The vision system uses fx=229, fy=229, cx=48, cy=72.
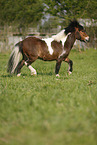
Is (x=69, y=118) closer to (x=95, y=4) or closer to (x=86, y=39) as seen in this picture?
(x=86, y=39)

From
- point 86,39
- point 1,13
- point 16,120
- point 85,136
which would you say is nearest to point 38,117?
point 16,120

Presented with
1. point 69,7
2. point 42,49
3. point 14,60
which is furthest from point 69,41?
point 69,7

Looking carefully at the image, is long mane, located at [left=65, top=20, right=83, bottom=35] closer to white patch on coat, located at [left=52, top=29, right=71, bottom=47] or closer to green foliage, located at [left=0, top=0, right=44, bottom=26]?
white patch on coat, located at [left=52, top=29, right=71, bottom=47]

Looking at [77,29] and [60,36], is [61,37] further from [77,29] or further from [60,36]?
[77,29]

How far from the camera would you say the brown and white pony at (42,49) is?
7.12 m

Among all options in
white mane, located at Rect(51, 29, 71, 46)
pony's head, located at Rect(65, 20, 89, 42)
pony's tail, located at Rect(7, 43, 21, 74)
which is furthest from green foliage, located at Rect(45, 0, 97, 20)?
pony's tail, located at Rect(7, 43, 21, 74)

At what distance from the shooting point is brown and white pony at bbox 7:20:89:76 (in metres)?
7.12

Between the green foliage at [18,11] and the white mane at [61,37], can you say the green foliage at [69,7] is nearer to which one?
the green foliage at [18,11]

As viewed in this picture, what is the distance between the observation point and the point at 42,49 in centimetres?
A: 723

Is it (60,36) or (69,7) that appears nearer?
(60,36)

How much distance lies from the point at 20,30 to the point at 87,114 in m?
19.3

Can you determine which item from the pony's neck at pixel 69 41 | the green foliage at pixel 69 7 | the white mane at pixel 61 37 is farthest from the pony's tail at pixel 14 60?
the green foliage at pixel 69 7

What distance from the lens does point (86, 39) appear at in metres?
7.90

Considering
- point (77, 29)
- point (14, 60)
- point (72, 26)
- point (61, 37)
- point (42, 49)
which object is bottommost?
point (14, 60)
